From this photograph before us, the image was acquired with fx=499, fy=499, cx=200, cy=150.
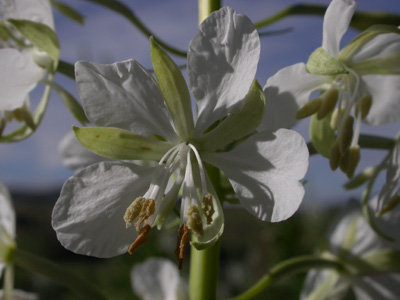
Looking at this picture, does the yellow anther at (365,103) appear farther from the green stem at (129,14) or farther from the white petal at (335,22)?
the green stem at (129,14)

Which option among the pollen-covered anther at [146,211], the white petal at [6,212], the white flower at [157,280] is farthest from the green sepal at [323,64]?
the white flower at [157,280]

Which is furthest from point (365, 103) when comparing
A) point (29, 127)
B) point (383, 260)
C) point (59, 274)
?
point (59, 274)

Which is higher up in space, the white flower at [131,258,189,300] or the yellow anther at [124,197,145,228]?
the yellow anther at [124,197,145,228]

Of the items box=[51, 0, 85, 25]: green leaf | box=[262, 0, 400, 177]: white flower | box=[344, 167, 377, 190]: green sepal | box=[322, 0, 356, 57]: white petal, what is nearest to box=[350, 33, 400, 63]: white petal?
box=[262, 0, 400, 177]: white flower

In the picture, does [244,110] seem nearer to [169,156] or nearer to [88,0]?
[169,156]

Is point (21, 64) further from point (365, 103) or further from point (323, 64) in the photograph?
point (365, 103)

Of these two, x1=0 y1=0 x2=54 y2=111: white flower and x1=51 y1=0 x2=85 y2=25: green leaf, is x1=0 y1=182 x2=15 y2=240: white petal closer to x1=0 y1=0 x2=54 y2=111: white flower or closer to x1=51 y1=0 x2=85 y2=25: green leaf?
x1=0 y1=0 x2=54 y2=111: white flower

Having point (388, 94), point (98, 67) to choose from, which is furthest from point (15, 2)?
point (388, 94)

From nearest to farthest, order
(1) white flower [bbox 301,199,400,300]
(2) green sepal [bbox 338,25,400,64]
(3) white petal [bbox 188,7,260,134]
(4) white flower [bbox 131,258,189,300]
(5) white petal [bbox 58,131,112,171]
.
A: (3) white petal [bbox 188,7,260,134], (2) green sepal [bbox 338,25,400,64], (1) white flower [bbox 301,199,400,300], (5) white petal [bbox 58,131,112,171], (4) white flower [bbox 131,258,189,300]
